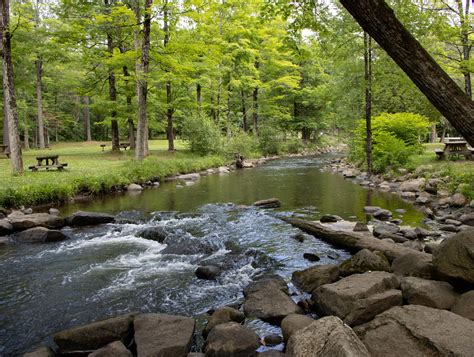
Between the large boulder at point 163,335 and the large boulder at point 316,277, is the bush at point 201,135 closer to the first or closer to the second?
the large boulder at point 316,277

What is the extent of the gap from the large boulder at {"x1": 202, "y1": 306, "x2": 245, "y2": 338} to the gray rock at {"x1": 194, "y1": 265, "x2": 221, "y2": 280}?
1.51 metres

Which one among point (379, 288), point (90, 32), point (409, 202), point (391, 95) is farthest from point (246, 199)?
point (391, 95)

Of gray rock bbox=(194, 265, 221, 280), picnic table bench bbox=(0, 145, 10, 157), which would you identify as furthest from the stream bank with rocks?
picnic table bench bbox=(0, 145, 10, 157)

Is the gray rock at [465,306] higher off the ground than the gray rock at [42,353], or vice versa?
the gray rock at [465,306]

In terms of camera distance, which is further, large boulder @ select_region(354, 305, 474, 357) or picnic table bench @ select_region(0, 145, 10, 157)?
picnic table bench @ select_region(0, 145, 10, 157)

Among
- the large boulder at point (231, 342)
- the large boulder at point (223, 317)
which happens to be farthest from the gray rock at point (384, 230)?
the large boulder at point (231, 342)

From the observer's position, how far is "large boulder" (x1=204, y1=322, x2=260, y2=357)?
13.0 feet

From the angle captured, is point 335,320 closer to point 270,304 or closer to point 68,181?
point 270,304

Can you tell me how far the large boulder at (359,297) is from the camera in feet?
14.1

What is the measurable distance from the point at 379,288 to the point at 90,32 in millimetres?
18627

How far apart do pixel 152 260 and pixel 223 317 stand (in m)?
3.07

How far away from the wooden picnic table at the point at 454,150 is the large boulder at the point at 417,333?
52.1 feet

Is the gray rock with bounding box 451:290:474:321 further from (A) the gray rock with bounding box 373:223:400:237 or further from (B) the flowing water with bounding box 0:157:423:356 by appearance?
(A) the gray rock with bounding box 373:223:400:237

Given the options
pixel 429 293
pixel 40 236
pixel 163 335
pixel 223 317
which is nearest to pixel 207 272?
pixel 223 317
